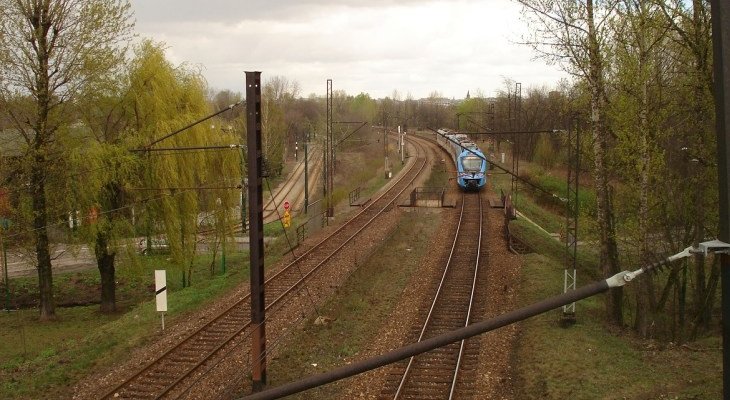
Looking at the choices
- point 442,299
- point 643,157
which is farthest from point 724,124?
point 442,299

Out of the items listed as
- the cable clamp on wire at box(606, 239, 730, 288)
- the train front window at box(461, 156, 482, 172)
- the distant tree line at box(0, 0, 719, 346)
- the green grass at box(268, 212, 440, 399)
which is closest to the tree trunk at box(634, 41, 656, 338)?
the distant tree line at box(0, 0, 719, 346)

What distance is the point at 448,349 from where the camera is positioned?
1482cm

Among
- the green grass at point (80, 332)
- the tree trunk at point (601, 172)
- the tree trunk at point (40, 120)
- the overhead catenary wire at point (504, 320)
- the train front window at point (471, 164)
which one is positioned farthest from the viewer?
the train front window at point (471, 164)

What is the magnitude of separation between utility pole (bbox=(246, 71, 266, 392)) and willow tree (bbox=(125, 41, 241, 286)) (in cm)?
881

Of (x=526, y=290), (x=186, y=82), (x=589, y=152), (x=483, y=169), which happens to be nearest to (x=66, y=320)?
(x=186, y=82)

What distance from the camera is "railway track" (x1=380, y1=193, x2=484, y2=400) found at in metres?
12.5

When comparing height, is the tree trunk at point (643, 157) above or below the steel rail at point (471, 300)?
above

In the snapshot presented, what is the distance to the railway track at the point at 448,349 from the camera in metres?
12.5

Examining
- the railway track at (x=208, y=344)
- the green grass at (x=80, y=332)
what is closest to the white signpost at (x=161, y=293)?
the green grass at (x=80, y=332)

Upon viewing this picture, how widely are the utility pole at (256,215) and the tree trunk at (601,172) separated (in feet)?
27.5

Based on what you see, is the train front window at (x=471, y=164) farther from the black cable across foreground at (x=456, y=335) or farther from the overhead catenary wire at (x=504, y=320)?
the black cable across foreground at (x=456, y=335)

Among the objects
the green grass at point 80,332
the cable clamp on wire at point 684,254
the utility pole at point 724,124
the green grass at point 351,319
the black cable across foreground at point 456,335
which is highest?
the utility pole at point 724,124

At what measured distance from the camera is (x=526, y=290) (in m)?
20.3

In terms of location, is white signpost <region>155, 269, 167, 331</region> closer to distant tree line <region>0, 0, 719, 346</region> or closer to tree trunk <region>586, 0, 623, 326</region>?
distant tree line <region>0, 0, 719, 346</region>
